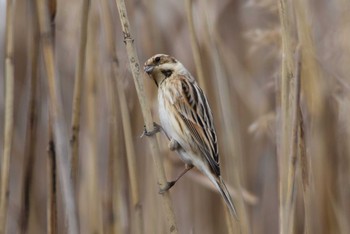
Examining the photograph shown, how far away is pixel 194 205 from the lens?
2.47 m

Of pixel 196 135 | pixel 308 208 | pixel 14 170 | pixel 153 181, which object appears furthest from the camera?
pixel 14 170

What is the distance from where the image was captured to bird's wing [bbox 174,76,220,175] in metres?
1.96

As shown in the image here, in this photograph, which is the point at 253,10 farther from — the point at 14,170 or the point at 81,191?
the point at 14,170

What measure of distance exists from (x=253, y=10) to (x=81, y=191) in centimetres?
111

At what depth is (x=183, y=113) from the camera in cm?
204

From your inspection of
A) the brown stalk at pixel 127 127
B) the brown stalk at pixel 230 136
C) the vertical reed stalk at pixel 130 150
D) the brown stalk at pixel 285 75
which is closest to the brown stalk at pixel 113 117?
the brown stalk at pixel 127 127

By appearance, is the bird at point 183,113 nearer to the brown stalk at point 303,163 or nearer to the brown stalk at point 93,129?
the brown stalk at point 93,129

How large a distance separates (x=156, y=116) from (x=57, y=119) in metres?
0.89

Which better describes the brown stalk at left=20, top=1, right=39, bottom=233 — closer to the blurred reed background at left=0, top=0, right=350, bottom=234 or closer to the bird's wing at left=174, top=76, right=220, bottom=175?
the blurred reed background at left=0, top=0, right=350, bottom=234

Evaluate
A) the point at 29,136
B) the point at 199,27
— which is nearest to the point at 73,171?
the point at 29,136

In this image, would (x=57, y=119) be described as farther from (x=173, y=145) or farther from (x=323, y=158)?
(x=323, y=158)

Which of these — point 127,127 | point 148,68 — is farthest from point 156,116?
point 127,127

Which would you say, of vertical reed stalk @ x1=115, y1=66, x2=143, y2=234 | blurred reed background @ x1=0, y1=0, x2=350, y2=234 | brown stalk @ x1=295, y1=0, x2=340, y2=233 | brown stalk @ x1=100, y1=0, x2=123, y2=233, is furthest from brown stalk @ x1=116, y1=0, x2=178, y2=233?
brown stalk @ x1=295, y1=0, x2=340, y2=233

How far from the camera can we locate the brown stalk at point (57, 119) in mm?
1636
